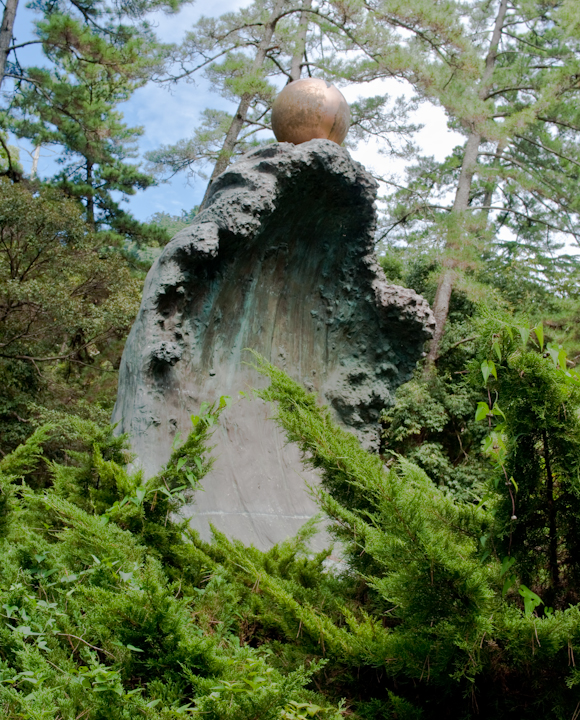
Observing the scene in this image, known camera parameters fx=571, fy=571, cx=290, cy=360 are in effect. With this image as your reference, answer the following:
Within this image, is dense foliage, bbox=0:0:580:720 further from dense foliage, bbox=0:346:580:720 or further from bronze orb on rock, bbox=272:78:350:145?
bronze orb on rock, bbox=272:78:350:145

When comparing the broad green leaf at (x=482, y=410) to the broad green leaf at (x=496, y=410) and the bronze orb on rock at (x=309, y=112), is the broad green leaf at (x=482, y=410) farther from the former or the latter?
the bronze orb on rock at (x=309, y=112)

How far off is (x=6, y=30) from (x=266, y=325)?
6143 mm

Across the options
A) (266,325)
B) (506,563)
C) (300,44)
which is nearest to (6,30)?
(300,44)

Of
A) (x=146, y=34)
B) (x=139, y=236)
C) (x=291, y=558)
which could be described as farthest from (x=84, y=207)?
(x=291, y=558)

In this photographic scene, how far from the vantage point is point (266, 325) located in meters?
4.89

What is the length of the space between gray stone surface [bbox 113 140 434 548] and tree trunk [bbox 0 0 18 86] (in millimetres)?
5182

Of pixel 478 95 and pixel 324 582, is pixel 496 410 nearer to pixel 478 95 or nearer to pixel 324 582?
pixel 324 582

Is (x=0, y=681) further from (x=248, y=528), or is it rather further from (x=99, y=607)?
(x=248, y=528)

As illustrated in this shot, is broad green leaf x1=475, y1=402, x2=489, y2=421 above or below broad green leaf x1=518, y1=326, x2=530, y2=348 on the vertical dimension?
below

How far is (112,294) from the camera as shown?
7543 mm

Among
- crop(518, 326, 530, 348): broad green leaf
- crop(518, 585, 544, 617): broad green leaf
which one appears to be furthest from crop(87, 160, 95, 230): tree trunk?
crop(518, 585, 544, 617): broad green leaf

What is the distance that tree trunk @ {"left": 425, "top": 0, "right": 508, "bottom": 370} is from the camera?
8.59 metres

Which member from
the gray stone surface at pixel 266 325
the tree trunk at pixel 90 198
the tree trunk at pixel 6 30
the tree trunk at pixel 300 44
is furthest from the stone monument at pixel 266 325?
the tree trunk at pixel 90 198

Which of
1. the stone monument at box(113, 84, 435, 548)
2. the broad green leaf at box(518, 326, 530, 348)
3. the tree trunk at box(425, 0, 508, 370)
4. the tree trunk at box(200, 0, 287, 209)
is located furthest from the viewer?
the tree trunk at box(425, 0, 508, 370)
